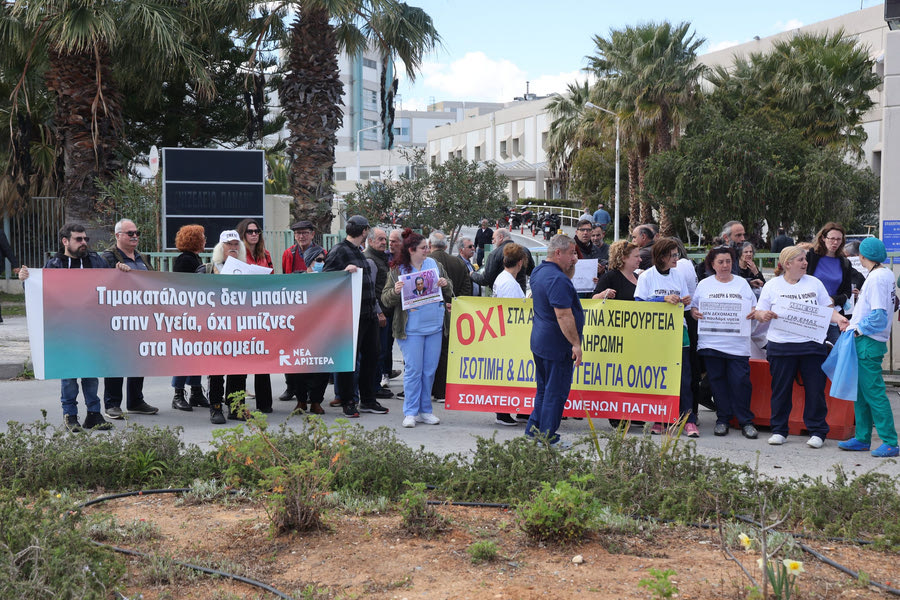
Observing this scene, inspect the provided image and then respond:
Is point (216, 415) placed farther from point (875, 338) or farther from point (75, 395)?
point (875, 338)

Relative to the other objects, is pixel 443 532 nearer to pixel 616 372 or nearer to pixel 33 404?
pixel 616 372

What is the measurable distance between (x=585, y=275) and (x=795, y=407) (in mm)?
2944

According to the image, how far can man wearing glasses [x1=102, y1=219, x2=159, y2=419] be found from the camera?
888 centimetres

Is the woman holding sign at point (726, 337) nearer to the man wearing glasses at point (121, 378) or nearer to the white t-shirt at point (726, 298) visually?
the white t-shirt at point (726, 298)

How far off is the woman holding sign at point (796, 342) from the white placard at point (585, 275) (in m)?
2.66

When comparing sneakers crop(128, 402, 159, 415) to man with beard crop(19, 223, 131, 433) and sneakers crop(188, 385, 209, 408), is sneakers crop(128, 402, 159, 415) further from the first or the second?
man with beard crop(19, 223, 131, 433)

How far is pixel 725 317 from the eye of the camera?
855 cm

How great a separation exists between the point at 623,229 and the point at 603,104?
40.4ft

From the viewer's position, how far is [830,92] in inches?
1479

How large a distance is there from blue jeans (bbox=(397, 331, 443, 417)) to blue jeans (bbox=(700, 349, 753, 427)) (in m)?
2.50

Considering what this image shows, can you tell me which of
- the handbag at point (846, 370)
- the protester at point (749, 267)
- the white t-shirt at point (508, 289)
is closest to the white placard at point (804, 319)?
the handbag at point (846, 370)

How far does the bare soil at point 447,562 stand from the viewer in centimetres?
433

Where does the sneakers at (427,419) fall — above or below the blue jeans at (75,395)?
below

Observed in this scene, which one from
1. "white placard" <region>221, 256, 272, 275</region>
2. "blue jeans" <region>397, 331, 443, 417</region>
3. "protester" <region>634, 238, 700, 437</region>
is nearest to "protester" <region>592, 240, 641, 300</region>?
"protester" <region>634, 238, 700, 437</region>
